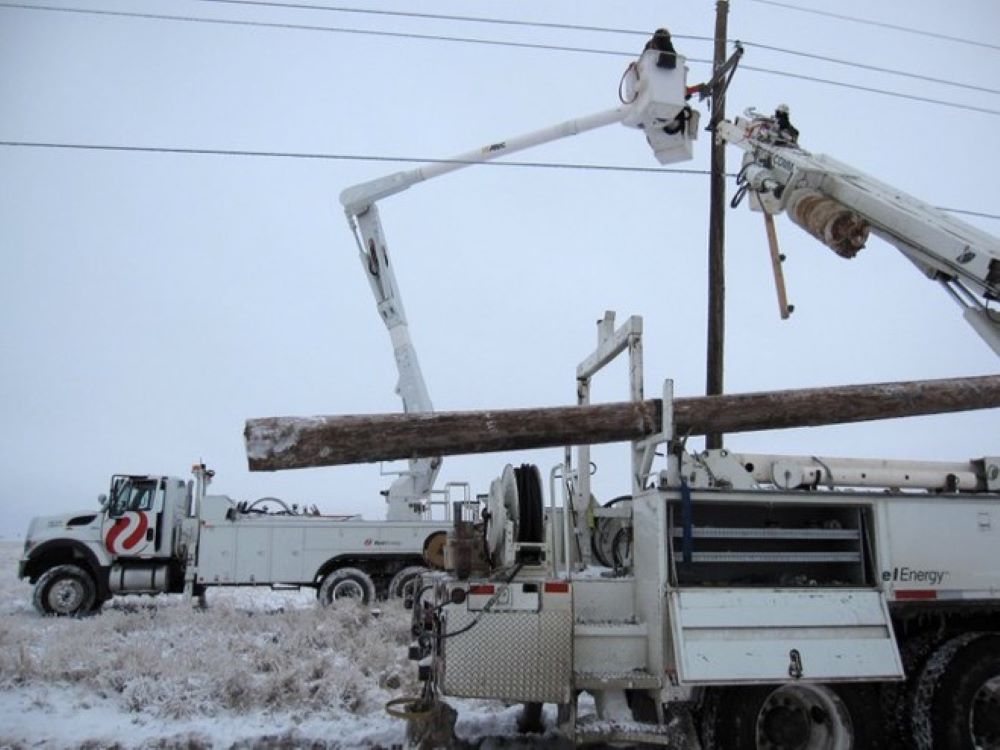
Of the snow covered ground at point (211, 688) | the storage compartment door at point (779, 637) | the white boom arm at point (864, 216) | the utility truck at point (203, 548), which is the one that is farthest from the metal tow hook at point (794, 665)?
the utility truck at point (203, 548)

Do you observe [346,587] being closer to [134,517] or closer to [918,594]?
[134,517]

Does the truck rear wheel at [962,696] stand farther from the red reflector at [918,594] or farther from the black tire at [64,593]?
the black tire at [64,593]

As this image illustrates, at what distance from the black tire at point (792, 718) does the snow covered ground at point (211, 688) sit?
2155 millimetres

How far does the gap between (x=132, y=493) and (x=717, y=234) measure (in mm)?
11606

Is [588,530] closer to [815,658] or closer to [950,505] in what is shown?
[815,658]

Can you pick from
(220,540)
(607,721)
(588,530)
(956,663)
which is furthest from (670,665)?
(220,540)

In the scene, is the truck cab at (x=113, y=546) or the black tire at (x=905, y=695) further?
the truck cab at (x=113, y=546)

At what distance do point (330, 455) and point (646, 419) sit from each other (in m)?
2.40

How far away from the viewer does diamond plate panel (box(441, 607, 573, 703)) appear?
17.1 ft

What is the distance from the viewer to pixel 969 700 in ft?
18.0

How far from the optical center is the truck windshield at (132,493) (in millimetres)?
14688

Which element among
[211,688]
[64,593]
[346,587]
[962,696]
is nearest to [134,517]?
[64,593]

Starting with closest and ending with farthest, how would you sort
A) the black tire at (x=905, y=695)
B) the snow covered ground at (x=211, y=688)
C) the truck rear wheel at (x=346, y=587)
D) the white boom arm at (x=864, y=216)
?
1. the black tire at (x=905, y=695)
2. the snow covered ground at (x=211, y=688)
3. the white boom arm at (x=864, y=216)
4. the truck rear wheel at (x=346, y=587)

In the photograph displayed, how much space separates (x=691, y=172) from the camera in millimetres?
12391
